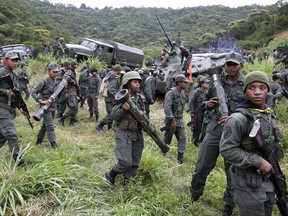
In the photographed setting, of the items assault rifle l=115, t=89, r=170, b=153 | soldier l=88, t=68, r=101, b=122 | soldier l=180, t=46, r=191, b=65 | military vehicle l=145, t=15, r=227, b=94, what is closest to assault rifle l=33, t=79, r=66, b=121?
assault rifle l=115, t=89, r=170, b=153

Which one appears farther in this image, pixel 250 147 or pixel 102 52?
pixel 102 52

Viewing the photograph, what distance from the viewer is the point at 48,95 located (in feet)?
20.6

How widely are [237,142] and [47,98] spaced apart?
4.54 meters

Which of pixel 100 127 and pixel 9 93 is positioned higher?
pixel 9 93

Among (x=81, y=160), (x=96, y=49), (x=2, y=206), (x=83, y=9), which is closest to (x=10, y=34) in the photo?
(x=96, y=49)

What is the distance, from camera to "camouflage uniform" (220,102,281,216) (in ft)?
8.54

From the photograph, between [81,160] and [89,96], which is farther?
[89,96]

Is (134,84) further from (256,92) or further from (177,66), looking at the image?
(177,66)

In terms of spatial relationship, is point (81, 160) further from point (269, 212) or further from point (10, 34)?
point (10, 34)

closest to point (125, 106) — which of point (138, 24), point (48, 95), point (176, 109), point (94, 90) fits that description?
point (176, 109)

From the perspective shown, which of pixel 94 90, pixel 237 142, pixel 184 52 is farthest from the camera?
pixel 184 52

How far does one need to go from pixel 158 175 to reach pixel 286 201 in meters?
2.23

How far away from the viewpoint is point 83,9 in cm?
6838

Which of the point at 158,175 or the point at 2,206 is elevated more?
the point at 2,206
